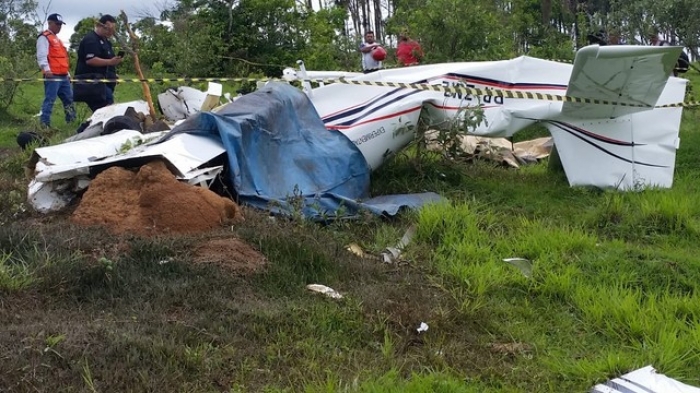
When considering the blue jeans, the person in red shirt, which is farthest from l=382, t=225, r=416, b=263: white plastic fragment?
the person in red shirt

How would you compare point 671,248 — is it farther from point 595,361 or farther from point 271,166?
point 271,166

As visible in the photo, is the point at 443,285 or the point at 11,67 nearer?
the point at 443,285

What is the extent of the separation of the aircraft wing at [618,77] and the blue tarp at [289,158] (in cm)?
177

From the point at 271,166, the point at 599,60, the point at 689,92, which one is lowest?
the point at 689,92

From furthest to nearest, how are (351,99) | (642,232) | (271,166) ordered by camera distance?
(351,99) → (271,166) → (642,232)

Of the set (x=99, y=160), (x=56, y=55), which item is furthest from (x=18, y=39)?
(x=99, y=160)

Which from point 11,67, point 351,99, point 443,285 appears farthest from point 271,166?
point 11,67

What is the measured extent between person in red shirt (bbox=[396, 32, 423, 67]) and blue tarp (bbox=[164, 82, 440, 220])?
18.4ft

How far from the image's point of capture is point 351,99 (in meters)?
Result: 6.86

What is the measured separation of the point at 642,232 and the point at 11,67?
1191 centimetres

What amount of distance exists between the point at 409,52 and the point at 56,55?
5931 millimetres

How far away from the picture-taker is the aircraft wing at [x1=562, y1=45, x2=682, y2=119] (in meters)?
6.05

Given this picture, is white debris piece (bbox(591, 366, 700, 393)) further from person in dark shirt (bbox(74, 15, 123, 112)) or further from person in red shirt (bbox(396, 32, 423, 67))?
person in red shirt (bbox(396, 32, 423, 67))

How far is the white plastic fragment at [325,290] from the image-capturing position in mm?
3921
